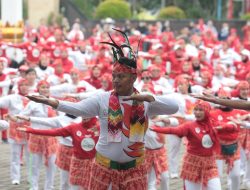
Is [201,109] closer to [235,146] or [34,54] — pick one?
[235,146]

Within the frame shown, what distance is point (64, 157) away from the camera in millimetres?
10414

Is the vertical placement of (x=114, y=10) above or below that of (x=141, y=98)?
below

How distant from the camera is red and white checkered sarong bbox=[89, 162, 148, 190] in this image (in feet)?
23.7

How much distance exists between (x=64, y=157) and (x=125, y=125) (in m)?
3.36

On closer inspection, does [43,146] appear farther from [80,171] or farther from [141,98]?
[141,98]

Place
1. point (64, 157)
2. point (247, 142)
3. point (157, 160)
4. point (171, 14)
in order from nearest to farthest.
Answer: point (64, 157), point (157, 160), point (247, 142), point (171, 14)

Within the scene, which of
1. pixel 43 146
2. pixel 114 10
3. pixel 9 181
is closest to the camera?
pixel 43 146

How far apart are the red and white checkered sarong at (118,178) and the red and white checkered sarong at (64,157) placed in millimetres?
3056

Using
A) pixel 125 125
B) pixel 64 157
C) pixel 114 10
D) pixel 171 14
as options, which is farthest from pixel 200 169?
pixel 171 14

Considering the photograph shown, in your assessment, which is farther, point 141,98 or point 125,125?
point 125,125

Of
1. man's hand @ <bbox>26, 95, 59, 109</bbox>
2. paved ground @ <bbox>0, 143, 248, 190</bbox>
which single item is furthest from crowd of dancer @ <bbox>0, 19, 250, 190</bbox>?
paved ground @ <bbox>0, 143, 248, 190</bbox>

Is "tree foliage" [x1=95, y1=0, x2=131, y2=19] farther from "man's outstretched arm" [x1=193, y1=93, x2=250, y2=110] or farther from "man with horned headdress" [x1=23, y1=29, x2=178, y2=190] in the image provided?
"man's outstretched arm" [x1=193, y1=93, x2=250, y2=110]

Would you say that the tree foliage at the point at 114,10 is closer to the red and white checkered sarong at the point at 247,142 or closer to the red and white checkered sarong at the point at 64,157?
the red and white checkered sarong at the point at 247,142

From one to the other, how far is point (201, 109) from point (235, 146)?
145cm
